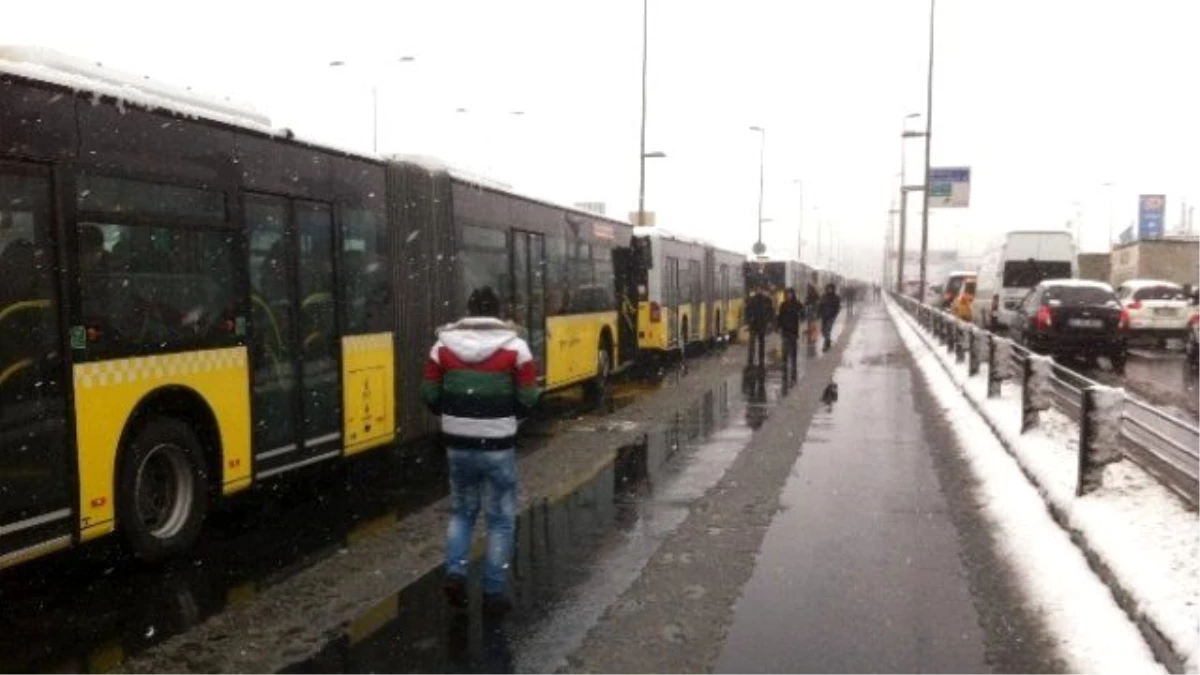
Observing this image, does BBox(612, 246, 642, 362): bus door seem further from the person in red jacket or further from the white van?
the white van

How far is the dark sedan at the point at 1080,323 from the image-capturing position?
22.0 metres

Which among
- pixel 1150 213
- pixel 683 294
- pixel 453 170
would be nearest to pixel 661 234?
pixel 683 294

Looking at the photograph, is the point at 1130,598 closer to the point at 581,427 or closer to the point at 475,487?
the point at 475,487

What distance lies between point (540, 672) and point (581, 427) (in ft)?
27.6

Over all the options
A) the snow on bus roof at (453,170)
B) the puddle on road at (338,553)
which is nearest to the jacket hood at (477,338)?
the puddle on road at (338,553)

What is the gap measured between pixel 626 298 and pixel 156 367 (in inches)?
546

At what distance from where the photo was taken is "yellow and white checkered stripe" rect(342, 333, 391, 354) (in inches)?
366

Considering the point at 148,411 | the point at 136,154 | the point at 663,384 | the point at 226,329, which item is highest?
the point at 136,154

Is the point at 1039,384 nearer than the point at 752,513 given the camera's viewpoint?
No

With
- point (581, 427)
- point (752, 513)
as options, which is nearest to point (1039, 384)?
point (752, 513)

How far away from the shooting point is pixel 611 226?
18.9 metres

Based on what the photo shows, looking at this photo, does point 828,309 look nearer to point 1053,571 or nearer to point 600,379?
point 600,379

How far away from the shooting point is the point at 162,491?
7133mm

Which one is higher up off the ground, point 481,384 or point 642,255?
point 642,255
